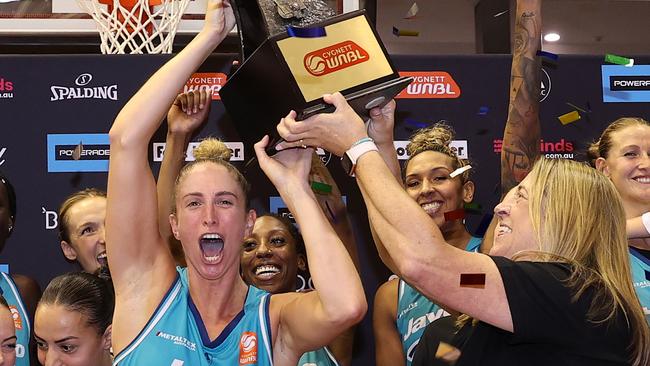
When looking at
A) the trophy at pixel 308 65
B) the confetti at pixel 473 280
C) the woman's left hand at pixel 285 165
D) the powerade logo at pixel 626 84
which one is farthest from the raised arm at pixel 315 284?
the powerade logo at pixel 626 84

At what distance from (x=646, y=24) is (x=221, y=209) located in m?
6.70

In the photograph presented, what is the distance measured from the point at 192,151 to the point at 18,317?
3.05ft

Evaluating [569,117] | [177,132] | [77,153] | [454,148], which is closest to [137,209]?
[177,132]

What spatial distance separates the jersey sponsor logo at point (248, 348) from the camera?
235cm

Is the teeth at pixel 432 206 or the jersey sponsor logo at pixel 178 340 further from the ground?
the teeth at pixel 432 206

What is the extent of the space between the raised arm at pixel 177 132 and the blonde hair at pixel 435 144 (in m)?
0.85

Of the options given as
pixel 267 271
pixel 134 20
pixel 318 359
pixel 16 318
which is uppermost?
pixel 134 20

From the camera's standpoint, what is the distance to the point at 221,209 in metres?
2.48

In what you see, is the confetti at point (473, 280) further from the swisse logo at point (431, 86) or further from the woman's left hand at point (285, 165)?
the swisse logo at point (431, 86)

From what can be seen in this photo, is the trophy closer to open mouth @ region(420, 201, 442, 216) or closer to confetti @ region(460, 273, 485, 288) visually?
confetti @ region(460, 273, 485, 288)

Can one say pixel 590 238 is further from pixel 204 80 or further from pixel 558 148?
pixel 204 80

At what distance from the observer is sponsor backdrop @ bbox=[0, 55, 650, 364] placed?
3.65 m

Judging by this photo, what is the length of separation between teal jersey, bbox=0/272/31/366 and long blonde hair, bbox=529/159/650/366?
73.8 inches

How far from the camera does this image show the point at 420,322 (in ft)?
10.2
